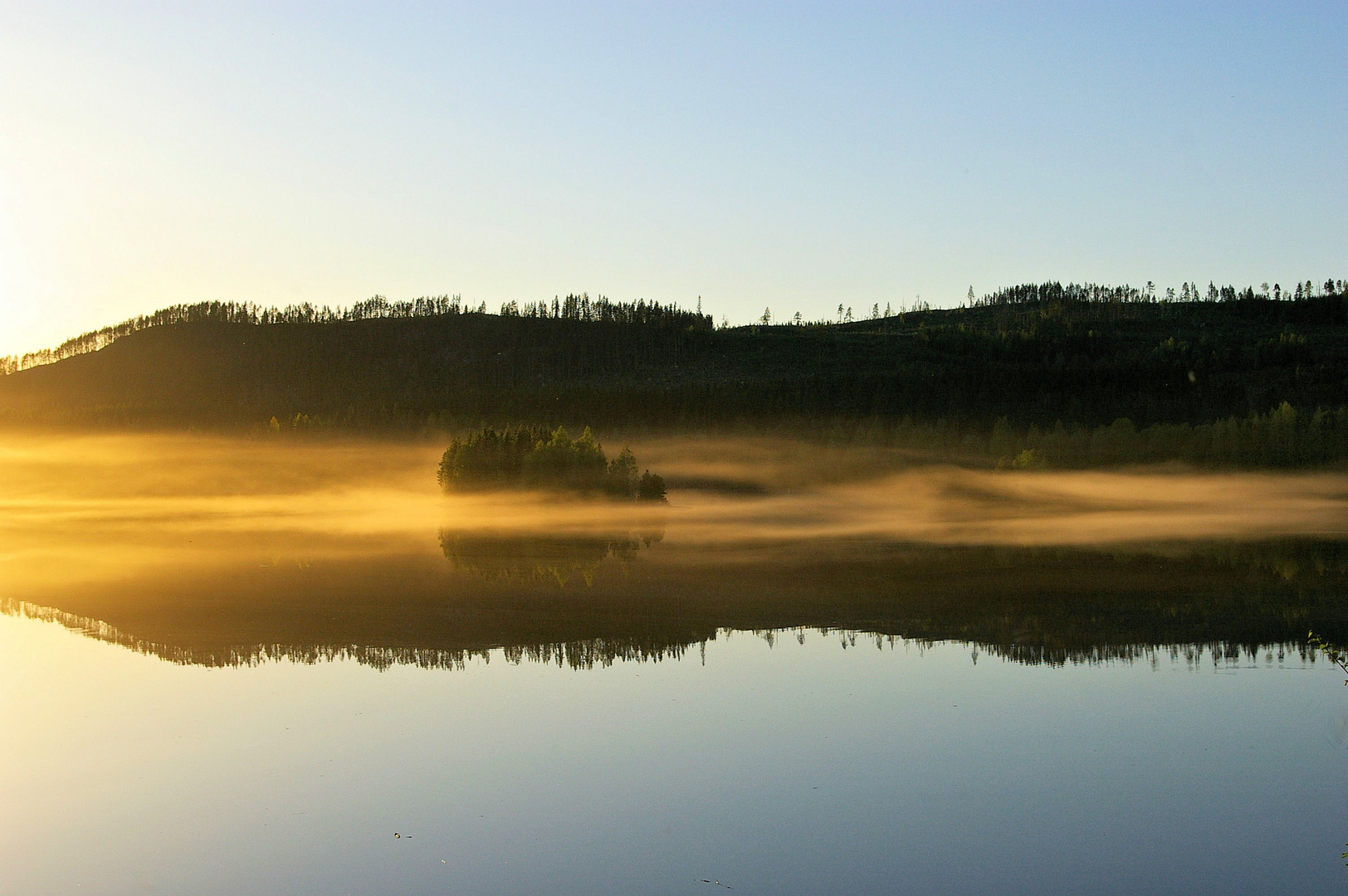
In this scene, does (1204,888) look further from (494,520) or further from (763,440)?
(763,440)

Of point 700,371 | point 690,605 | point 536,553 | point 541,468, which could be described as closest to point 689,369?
point 700,371

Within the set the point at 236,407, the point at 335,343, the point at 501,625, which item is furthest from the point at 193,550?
the point at 335,343

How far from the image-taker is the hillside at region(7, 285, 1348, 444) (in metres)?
114

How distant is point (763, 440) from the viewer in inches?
4033

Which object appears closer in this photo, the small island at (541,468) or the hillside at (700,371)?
the small island at (541,468)

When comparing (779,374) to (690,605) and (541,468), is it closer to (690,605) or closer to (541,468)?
(541,468)

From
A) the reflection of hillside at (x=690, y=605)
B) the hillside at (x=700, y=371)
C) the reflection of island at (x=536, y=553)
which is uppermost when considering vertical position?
the hillside at (x=700, y=371)

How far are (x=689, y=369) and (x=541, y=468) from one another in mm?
81098

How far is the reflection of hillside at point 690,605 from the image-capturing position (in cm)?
2222

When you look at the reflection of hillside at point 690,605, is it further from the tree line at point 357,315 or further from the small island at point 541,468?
the tree line at point 357,315

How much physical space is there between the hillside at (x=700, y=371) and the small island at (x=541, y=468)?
4094 cm

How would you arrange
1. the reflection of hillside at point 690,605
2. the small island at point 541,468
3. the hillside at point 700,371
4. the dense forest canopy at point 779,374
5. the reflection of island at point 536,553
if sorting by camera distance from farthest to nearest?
the hillside at point 700,371 → the dense forest canopy at point 779,374 → the small island at point 541,468 → the reflection of island at point 536,553 → the reflection of hillside at point 690,605

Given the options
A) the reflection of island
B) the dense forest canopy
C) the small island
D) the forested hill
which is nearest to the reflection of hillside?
the reflection of island

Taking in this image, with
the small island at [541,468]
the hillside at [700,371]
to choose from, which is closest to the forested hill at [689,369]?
the hillside at [700,371]
